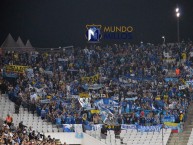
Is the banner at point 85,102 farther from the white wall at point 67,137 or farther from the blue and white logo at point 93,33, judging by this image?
the blue and white logo at point 93,33

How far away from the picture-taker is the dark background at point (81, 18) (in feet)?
129

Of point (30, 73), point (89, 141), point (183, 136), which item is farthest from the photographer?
point (30, 73)

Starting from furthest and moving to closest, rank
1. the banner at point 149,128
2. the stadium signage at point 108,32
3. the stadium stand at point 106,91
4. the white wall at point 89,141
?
the stadium signage at point 108,32
the banner at point 149,128
the stadium stand at point 106,91
the white wall at point 89,141

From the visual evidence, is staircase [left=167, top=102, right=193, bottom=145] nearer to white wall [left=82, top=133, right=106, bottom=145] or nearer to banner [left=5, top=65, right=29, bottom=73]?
white wall [left=82, top=133, right=106, bottom=145]

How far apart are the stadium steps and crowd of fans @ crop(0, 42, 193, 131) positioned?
16.2 inches

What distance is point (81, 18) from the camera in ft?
136

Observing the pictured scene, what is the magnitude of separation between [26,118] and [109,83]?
8005mm

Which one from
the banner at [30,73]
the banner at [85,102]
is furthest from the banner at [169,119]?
the banner at [30,73]

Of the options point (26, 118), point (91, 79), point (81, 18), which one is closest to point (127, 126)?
point (26, 118)

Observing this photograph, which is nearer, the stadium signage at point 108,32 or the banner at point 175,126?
the banner at point 175,126

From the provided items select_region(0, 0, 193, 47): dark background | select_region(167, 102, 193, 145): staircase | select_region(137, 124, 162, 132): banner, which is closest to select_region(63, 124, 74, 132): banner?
select_region(137, 124, 162, 132): banner

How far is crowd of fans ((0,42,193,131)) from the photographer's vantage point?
3095 cm

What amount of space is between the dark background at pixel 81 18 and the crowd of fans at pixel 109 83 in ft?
5.45

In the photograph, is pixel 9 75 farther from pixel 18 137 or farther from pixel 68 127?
pixel 18 137
